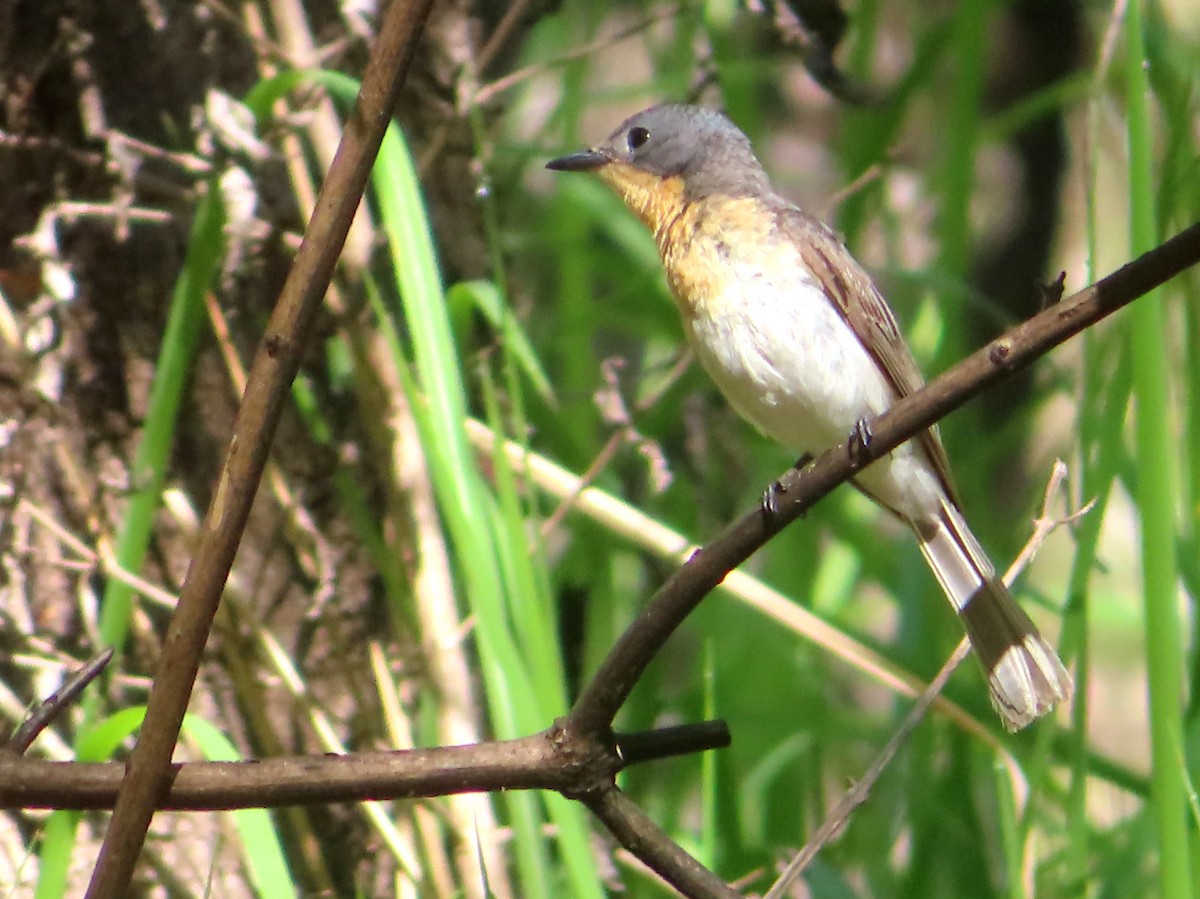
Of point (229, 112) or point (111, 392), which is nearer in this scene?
point (229, 112)

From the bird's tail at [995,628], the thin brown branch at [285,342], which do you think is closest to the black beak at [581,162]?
the bird's tail at [995,628]

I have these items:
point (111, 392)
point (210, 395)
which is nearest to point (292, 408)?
point (210, 395)

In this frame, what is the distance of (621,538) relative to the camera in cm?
305

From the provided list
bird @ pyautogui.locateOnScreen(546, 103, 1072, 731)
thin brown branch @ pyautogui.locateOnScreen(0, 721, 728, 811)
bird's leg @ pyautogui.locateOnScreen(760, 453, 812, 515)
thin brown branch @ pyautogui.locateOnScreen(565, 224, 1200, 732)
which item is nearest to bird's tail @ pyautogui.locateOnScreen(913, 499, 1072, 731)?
bird @ pyautogui.locateOnScreen(546, 103, 1072, 731)

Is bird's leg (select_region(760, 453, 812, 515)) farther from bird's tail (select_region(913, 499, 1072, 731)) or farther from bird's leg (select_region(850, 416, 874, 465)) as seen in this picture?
bird's tail (select_region(913, 499, 1072, 731))

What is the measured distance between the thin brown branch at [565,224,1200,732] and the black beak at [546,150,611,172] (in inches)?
56.6

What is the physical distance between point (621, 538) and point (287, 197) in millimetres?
922

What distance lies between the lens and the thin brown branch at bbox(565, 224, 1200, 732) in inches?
54.1

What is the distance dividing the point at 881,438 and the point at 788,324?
1261mm

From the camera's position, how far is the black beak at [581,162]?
296 centimetres

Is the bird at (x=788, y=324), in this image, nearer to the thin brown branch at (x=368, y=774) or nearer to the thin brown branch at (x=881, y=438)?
the thin brown branch at (x=881, y=438)

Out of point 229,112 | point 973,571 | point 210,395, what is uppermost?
point 229,112

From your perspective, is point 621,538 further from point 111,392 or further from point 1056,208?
point 1056,208

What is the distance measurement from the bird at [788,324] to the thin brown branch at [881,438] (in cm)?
110
